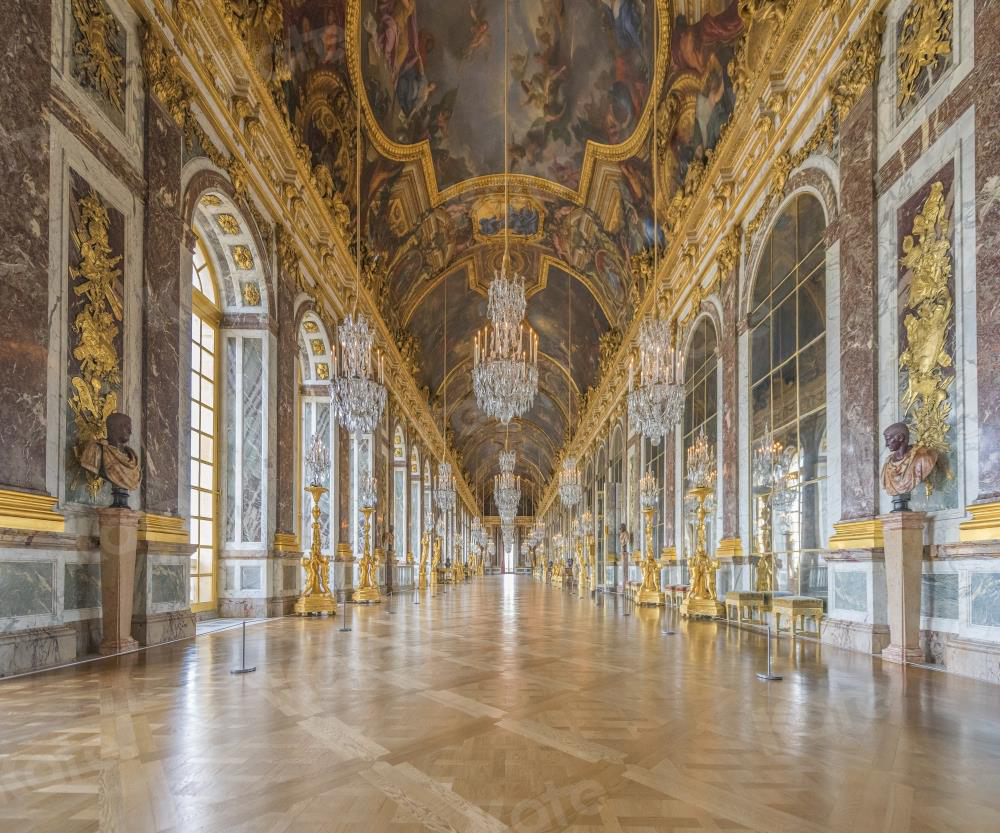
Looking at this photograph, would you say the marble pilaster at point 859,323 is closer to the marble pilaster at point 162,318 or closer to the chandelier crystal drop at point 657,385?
the chandelier crystal drop at point 657,385

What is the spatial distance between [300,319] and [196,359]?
112 inches

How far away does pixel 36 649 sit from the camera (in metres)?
5.45

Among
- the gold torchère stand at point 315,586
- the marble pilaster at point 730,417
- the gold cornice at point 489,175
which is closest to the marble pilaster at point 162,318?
the gold torchère stand at point 315,586

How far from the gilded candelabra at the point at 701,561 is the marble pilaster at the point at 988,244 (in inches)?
225

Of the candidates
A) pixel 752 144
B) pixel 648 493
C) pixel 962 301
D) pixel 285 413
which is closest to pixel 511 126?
pixel 752 144

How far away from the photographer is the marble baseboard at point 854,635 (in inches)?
262

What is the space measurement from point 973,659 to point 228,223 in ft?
34.0

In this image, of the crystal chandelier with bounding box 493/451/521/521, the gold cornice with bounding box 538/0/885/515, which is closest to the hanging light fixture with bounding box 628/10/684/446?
the gold cornice with bounding box 538/0/885/515

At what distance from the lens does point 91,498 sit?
6.34 meters

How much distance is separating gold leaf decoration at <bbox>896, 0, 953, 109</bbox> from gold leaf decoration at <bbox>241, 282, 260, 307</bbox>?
908 centimetres

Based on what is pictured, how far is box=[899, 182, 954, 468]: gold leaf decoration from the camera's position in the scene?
6074 millimetres

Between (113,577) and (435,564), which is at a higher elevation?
(113,577)

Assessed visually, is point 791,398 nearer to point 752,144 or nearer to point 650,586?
point 752,144

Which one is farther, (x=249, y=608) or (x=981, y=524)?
(x=249, y=608)
